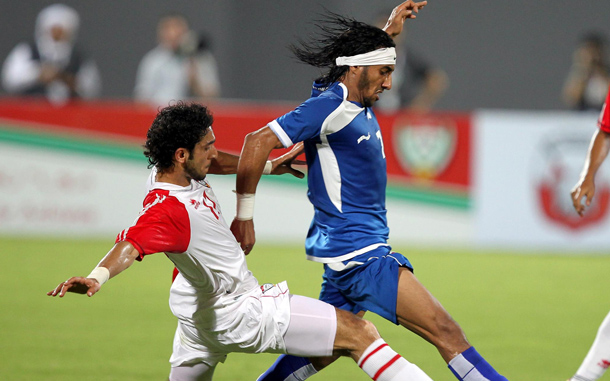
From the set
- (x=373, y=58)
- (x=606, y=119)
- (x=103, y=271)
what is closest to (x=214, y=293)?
(x=103, y=271)

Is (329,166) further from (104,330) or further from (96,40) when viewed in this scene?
(96,40)

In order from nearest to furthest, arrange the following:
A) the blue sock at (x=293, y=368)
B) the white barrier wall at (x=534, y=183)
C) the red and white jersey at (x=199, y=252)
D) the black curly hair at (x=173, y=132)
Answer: the red and white jersey at (x=199, y=252) < the black curly hair at (x=173, y=132) < the blue sock at (x=293, y=368) < the white barrier wall at (x=534, y=183)

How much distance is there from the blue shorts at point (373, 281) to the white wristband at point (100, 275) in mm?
1308

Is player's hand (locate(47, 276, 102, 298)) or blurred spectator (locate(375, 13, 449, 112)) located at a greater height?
player's hand (locate(47, 276, 102, 298))

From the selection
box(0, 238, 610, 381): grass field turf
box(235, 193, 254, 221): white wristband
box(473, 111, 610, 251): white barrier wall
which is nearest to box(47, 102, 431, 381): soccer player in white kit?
box(235, 193, 254, 221): white wristband

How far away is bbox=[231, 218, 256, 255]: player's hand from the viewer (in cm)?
425

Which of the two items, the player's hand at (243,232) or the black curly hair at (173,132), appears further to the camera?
the player's hand at (243,232)

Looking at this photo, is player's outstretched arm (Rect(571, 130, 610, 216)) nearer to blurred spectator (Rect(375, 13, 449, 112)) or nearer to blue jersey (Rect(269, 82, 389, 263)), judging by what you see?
blue jersey (Rect(269, 82, 389, 263))

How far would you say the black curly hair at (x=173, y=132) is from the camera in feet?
12.9

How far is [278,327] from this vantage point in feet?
12.6

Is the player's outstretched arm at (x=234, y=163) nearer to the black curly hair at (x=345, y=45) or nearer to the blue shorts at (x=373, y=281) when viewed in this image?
the black curly hair at (x=345, y=45)

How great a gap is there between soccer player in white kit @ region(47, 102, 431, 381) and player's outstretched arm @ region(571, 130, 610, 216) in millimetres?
1591

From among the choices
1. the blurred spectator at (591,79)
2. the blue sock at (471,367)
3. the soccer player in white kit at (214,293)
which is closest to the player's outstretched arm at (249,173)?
the soccer player in white kit at (214,293)

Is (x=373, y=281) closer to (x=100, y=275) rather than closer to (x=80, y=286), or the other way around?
(x=100, y=275)
